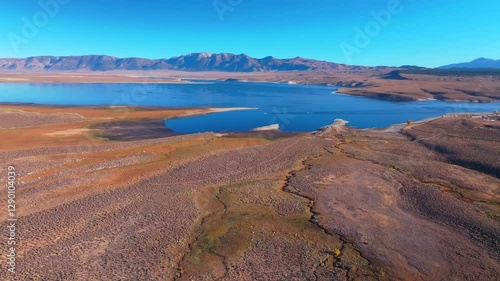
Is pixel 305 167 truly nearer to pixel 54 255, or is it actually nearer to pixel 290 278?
pixel 290 278

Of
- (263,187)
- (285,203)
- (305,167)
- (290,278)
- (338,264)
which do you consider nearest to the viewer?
(290,278)

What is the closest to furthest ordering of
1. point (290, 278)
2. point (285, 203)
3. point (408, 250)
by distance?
1. point (290, 278)
2. point (408, 250)
3. point (285, 203)

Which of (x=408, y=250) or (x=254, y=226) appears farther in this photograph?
(x=254, y=226)

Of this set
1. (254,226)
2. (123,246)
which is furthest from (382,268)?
(123,246)

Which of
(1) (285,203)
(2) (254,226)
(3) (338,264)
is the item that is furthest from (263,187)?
(3) (338,264)

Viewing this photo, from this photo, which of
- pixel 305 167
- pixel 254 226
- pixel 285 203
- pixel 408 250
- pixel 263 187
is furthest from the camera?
pixel 305 167

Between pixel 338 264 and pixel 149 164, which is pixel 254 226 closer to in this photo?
pixel 338 264
